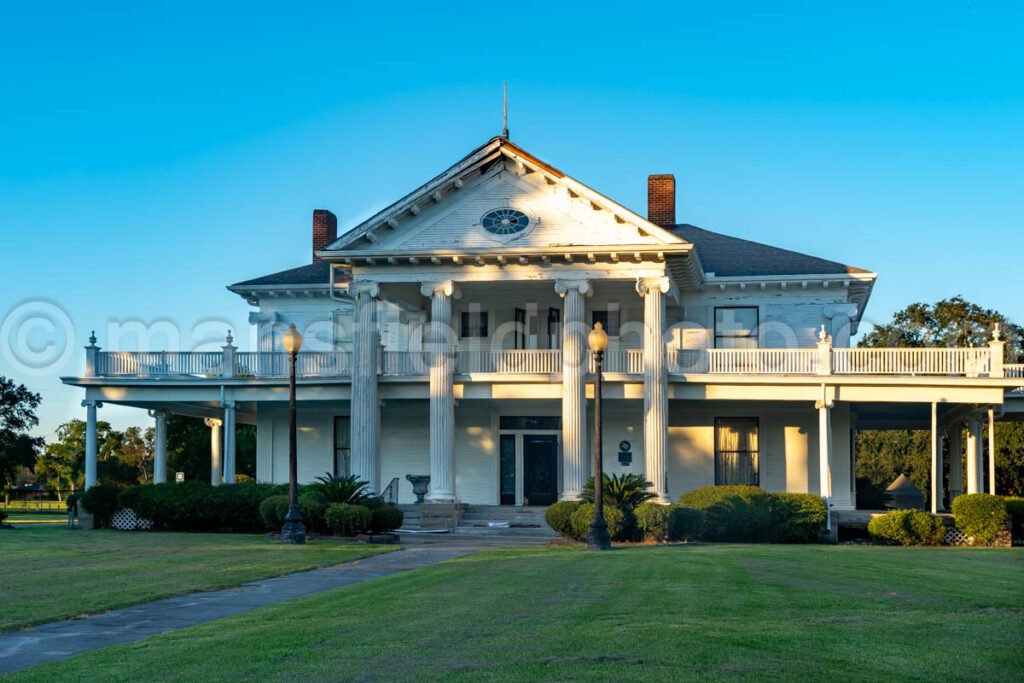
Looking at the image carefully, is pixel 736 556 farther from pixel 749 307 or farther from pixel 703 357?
pixel 749 307

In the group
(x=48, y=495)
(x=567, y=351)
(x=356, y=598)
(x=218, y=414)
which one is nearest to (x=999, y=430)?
(x=567, y=351)

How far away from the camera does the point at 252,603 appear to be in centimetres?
1397

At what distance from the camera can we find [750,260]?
37031 millimetres

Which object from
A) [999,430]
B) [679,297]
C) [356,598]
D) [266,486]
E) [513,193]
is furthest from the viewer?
[999,430]

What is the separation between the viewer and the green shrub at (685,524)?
2703 centimetres

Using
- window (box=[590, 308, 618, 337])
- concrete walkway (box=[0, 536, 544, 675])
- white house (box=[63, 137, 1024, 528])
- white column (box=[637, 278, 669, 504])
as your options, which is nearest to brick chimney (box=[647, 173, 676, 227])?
white house (box=[63, 137, 1024, 528])

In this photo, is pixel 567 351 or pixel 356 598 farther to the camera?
pixel 567 351

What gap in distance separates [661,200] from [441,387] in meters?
11.8

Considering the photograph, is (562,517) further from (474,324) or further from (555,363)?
(474,324)

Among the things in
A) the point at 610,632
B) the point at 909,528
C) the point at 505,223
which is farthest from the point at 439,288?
the point at 610,632

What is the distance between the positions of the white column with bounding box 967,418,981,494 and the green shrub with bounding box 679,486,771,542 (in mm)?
8936

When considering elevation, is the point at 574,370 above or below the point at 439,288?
below

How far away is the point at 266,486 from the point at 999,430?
39.1 meters

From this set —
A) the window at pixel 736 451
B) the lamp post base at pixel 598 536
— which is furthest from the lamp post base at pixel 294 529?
the window at pixel 736 451
